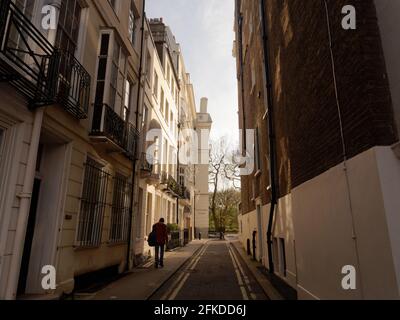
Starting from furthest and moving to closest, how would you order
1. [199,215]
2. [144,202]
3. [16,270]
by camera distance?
[199,215] < [144,202] < [16,270]

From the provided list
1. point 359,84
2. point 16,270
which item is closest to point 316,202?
point 359,84

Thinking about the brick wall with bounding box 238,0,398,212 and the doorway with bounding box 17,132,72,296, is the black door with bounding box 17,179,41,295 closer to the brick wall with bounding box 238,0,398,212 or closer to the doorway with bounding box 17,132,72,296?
the doorway with bounding box 17,132,72,296

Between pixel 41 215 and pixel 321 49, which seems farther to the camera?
pixel 41 215

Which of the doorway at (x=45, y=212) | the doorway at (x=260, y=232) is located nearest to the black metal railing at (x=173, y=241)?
the doorway at (x=260, y=232)

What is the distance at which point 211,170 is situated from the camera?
41.6 m

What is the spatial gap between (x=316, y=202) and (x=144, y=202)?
370 inches

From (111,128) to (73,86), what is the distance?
79.6 inches

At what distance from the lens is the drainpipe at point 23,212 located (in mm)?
4781

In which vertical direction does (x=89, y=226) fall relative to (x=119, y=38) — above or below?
below

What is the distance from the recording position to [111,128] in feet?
28.6

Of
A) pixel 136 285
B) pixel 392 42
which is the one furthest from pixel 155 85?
pixel 392 42

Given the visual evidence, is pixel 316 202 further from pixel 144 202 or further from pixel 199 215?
pixel 199 215

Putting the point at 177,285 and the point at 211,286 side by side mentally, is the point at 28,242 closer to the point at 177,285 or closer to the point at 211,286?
the point at 177,285

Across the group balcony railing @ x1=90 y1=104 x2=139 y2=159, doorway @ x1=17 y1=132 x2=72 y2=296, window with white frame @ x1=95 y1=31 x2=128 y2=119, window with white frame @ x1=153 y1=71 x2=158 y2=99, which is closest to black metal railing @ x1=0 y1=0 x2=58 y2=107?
doorway @ x1=17 y1=132 x2=72 y2=296
